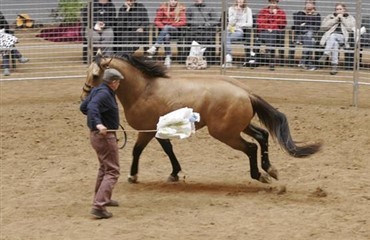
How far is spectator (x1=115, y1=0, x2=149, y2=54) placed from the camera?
16219 mm

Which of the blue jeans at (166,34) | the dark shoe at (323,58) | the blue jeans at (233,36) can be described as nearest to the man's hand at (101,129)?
the blue jeans at (233,36)

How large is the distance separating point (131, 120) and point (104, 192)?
1562 mm

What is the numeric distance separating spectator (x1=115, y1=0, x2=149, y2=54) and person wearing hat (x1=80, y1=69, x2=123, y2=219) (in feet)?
21.9

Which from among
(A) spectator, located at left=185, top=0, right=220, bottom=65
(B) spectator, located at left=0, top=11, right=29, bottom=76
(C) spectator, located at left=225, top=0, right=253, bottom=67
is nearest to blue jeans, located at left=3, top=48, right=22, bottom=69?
(B) spectator, located at left=0, top=11, right=29, bottom=76

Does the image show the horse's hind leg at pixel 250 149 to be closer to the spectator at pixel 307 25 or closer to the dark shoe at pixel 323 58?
the spectator at pixel 307 25

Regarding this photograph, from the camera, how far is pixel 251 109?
10.7 metres

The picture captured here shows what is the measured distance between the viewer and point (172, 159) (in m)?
11.1

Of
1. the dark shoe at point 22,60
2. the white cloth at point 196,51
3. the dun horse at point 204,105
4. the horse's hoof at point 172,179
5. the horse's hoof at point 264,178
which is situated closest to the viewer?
the dun horse at point 204,105

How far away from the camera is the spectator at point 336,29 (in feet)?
51.4

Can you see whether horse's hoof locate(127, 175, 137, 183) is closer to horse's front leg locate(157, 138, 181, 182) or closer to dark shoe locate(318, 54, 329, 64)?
horse's front leg locate(157, 138, 181, 182)

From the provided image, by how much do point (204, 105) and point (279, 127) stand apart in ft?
3.20

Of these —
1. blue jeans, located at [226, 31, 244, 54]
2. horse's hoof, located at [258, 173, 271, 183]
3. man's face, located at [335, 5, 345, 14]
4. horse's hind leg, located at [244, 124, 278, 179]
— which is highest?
man's face, located at [335, 5, 345, 14]

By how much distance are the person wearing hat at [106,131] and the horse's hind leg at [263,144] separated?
7.11ft

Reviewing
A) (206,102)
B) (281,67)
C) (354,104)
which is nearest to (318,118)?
(354,104)
